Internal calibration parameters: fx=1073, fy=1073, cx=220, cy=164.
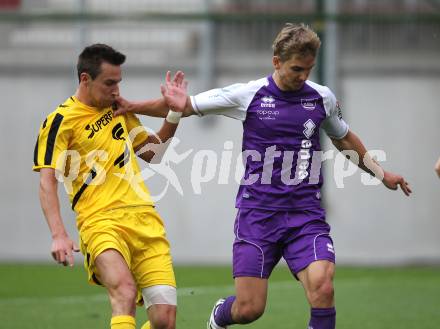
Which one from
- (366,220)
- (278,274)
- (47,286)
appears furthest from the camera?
(366,220)

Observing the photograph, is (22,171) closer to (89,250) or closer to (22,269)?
(22,269)

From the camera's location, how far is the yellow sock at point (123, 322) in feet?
20.0

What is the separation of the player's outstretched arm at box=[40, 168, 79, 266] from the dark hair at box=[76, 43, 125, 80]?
0.68 m

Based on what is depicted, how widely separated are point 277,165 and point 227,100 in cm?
52

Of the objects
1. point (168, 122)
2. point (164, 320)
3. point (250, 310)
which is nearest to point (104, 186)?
point (168, 122)

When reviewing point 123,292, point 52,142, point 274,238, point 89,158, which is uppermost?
point 52,142

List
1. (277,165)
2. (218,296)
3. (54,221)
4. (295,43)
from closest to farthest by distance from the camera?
(54,221), (295,43), (277,165), (218,296)

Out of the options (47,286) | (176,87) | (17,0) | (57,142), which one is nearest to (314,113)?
(176,87)

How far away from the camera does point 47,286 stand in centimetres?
1163

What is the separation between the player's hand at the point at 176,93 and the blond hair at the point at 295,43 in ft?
2.08

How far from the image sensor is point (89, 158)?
660 cm

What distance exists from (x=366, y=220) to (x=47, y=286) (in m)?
4.51

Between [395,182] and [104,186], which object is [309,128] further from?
[104,186]

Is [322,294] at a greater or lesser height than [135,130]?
lesser
